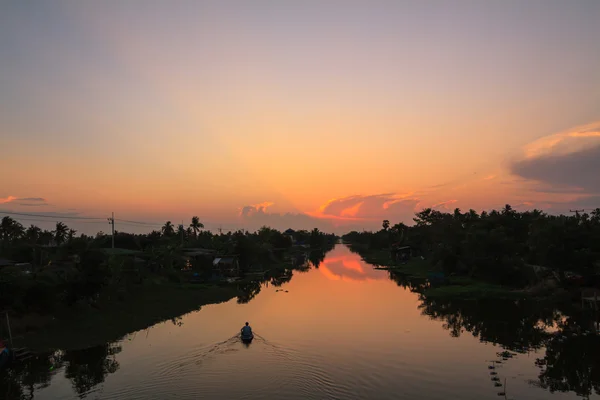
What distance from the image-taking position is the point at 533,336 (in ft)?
108

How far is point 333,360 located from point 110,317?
23.2 metres

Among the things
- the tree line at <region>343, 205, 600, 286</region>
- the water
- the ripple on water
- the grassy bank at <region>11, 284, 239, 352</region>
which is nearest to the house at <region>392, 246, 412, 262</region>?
the tree line at <region>343, 205, 600, 286</region>

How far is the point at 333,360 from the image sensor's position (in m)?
26.8

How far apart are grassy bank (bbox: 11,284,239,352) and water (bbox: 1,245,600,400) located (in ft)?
6.47

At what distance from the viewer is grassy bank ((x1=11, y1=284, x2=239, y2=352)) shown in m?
31.5

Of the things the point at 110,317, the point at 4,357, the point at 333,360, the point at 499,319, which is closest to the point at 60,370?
the point at 4,357

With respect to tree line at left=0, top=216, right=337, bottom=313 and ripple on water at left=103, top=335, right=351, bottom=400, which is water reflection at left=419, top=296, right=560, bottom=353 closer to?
ripple on water at left=103, top=335, right=351, bottom=400

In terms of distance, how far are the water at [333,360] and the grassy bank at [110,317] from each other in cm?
197

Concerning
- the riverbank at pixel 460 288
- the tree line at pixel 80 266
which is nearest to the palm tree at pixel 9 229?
the tree line at pixel 80 266

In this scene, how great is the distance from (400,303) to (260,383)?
Result: 30.2 meters

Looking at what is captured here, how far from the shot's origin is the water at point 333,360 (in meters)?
22.1

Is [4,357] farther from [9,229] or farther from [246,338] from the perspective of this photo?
[9,229]

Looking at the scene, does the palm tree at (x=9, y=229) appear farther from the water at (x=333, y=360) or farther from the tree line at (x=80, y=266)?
the water at (x=333, y=360)

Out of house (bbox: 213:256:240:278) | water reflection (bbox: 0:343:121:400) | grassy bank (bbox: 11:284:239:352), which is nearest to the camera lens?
water reflection (bbox: 0:343:121:400)
